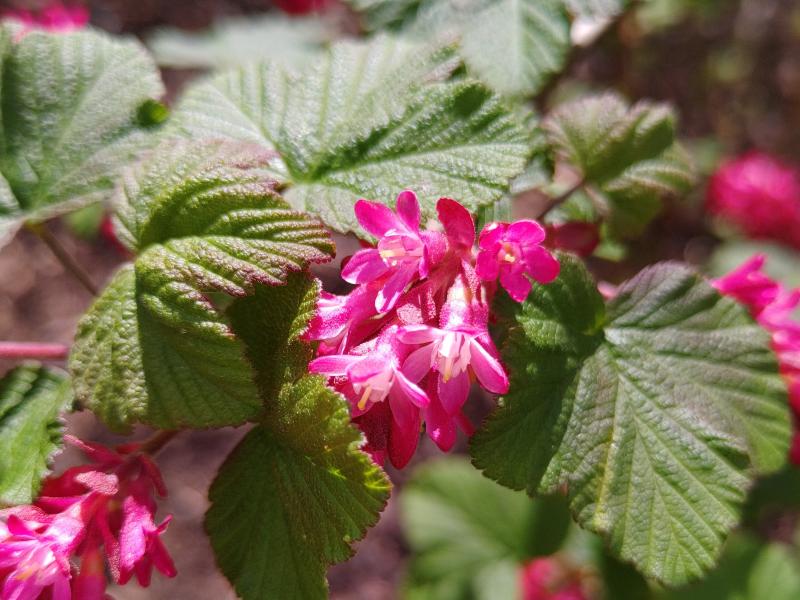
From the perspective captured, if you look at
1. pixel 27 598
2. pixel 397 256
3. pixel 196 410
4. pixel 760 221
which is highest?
pixel 397 256

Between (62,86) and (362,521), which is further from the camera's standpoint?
(62,86)

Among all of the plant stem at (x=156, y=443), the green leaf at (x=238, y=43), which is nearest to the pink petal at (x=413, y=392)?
the plant stem at (x=156, y=443)

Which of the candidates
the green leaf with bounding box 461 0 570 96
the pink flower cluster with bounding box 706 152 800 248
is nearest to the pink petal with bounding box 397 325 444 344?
the green leaf with bounding box 461 0 570 96

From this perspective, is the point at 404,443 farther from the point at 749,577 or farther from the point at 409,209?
the point at 749,577

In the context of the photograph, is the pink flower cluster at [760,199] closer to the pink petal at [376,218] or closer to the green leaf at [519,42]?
the green leaf at [519,42]

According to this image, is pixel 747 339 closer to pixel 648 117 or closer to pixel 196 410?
pixel 648 117

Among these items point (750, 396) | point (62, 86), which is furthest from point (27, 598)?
point (750, 396)

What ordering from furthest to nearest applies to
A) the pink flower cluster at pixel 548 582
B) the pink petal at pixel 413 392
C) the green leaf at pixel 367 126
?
the pink flower cluster at pixel 548 582
the green leaf at pixel 367 126
the pink petal at pixel 413 392
